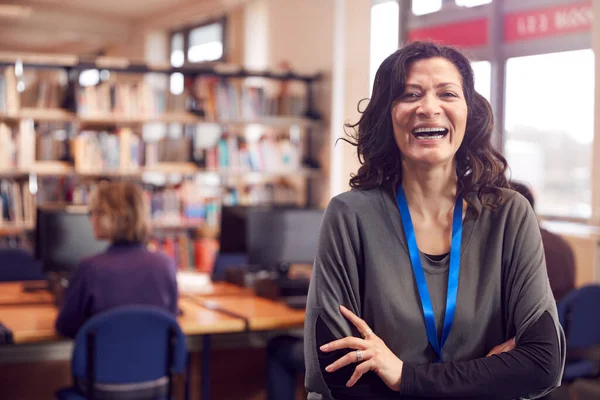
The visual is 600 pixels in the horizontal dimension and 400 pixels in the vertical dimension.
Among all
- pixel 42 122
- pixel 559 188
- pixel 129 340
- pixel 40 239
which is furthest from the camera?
pixel 42 122

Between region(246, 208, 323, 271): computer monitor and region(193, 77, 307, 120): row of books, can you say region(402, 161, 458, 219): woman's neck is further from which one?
region(193, 77, 307, 120): row of books

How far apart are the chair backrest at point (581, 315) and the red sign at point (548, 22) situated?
7.61 ft

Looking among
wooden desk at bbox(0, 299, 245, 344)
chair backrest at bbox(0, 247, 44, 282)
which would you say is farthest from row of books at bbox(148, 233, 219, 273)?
wooden desk at bbox(0, 299, 245, 344)

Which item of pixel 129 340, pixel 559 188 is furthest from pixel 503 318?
pixel 559 188

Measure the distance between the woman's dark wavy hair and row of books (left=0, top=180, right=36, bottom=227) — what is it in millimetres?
4884

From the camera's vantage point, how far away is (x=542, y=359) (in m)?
1.42

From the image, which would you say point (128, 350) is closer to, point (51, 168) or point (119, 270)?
point (119, 270)

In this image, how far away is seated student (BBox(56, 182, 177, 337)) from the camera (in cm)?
312

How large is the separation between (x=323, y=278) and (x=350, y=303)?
0.22 feet

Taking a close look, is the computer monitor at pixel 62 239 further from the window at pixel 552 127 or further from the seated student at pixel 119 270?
the window at pixel 552 127

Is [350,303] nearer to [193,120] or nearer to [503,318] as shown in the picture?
[503,318]

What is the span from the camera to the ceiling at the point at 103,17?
9.62m

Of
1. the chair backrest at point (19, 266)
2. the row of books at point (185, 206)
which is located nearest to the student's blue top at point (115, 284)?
the chair backrest at point (19, 266)

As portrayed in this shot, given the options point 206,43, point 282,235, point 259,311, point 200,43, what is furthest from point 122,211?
point 200,43
